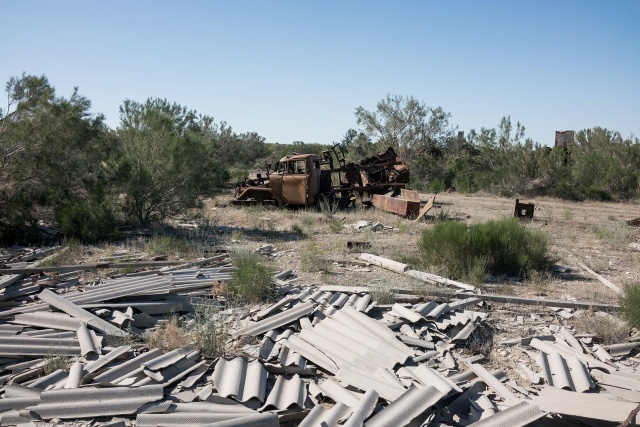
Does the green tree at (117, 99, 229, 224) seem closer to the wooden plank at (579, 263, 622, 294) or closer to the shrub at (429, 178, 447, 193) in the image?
the wooden plank at (579, 263, 622, 294)

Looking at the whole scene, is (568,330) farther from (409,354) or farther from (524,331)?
(409,354)

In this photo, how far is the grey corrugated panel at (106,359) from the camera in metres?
5.53

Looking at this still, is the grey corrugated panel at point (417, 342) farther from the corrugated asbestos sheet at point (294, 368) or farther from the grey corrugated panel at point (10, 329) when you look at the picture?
the grey corrugated panel at point (10, 329)

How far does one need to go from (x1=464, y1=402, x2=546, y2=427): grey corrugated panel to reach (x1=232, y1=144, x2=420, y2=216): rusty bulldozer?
1282 centimetres

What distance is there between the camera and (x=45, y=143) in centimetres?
1260

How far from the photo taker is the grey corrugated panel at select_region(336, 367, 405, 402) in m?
4.99

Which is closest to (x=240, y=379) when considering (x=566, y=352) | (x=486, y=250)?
(x=566, y=352)

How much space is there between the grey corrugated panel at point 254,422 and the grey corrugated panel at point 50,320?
3.04 meters

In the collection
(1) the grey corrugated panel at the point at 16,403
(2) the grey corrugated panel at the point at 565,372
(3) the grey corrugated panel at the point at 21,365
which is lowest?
(1) the grey corrugated panel at the point at 16,403

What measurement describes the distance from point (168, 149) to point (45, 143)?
9.69 feet

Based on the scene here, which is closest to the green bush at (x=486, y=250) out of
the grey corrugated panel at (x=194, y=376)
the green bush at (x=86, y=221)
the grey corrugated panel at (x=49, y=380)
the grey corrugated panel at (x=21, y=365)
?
the grey corrugated panel at (x=194, y=376)

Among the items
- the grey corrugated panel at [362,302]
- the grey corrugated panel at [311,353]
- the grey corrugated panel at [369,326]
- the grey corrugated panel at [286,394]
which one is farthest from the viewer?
the grey corrugated panel at [362,302]

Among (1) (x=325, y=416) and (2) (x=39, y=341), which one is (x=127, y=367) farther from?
(1) (x=325, y=416)

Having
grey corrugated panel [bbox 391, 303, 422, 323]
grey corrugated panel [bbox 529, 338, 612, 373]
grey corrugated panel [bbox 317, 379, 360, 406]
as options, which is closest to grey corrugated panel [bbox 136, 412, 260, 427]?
grey corrugated panel [bbox 317, 379, 360, 406]
